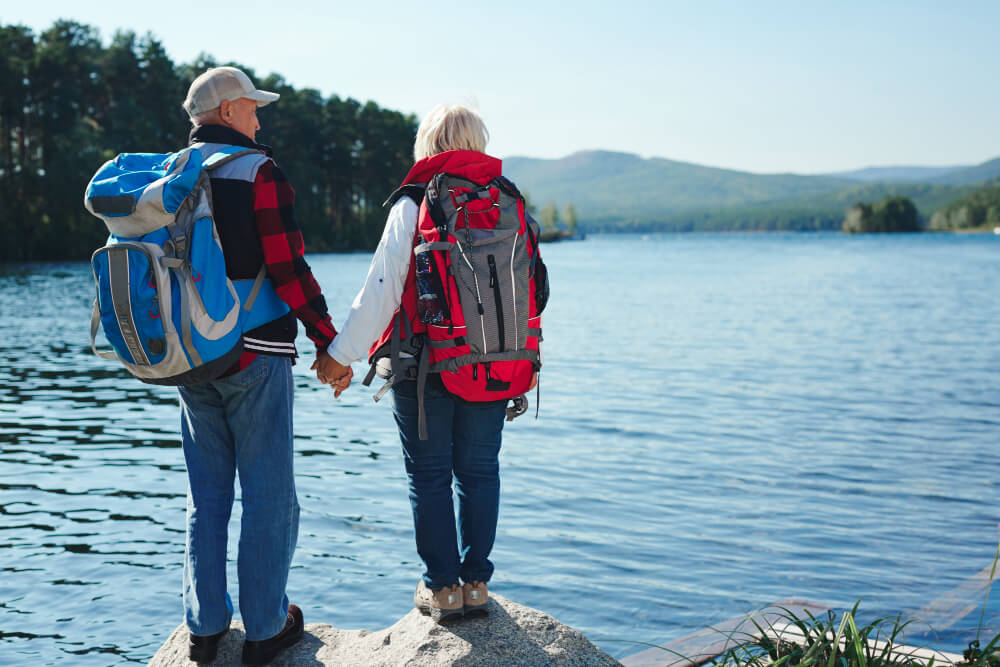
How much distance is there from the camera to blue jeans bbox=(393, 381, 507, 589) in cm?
371

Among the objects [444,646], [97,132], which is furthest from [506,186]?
[97,132]

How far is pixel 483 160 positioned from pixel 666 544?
456 cm

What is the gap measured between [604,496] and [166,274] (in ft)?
20.0

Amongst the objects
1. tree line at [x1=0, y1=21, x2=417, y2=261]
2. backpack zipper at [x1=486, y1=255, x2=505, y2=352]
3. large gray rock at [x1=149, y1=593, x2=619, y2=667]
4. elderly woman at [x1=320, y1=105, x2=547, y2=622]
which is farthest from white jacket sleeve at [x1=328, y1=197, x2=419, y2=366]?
tree line at [x1=0, y1=21, x2=417, y2=261]

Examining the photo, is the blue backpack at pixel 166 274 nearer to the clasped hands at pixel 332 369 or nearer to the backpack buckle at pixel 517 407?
the clasped hands at pixel 332 369

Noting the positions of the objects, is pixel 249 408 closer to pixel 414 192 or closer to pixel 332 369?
pixel 332 369

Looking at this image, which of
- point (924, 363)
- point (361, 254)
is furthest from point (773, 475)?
point (361, 254)

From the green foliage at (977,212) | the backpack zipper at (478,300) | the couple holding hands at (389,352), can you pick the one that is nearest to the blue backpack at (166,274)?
the couple holding hands at (389,352)

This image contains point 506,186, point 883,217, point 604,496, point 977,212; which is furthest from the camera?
point 977,212

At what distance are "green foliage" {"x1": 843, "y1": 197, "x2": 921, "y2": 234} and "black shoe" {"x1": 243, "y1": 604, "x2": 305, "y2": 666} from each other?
646 feet

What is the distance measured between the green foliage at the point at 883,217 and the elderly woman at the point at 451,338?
645 feet

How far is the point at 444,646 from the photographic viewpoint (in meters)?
3.69

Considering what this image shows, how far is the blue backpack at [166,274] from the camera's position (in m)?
3.22

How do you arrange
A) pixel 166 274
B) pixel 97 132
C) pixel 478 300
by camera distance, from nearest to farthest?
1. pixel 166 274
2. pixel 478 300
3. pixel 97 132
